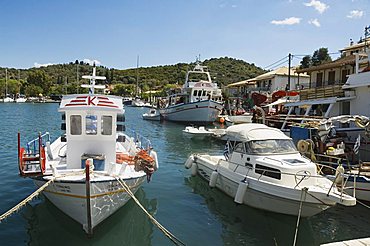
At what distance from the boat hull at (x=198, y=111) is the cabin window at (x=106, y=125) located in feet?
110

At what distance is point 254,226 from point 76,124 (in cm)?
682

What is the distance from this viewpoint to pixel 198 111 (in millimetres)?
44719

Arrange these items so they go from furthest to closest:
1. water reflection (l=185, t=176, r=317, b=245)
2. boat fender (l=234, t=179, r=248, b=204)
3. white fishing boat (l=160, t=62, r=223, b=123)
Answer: white fishing boat (l=160, t=62, r=223, b=123), boat fender (l=234, t=179, r=248, b=204), water reflection (l=185, t=176, r=317, b=245)

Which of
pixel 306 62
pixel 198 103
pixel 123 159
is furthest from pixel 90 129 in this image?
pixel 306 62

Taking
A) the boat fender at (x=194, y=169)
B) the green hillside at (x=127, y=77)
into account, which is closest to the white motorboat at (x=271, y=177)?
the boat fender at (x=194, y=169)

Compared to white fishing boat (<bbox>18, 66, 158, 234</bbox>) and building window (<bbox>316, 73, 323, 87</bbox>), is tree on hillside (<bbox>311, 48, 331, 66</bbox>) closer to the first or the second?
building window (<bbox>316, 73, 323, 87</bbox>)

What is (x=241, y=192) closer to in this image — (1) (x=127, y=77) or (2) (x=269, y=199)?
(2) (x=269, y=199)

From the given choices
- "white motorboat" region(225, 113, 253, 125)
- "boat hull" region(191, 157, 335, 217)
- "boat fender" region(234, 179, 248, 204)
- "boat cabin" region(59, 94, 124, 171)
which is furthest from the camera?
"white motorboat" region(225, 113, 253, 125)

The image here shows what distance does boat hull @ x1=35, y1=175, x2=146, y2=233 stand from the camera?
28.6 ft

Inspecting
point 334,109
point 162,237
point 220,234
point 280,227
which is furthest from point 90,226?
point 334,109

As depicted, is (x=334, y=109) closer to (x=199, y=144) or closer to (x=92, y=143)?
(x=199, y=144)

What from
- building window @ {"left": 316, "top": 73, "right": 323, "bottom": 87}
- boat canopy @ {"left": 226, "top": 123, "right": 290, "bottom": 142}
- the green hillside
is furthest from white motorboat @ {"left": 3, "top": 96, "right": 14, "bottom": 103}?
boat canopy @ {"left": 226, "top": 123, "right": 290, "bottom": 142}

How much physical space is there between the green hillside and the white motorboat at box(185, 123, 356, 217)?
94461 mm

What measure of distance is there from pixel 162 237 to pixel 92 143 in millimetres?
3934
